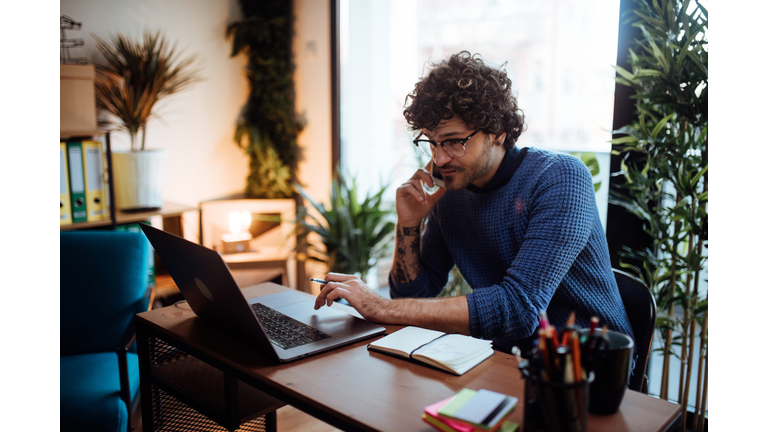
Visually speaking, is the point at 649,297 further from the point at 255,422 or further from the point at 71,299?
the point at 71,299

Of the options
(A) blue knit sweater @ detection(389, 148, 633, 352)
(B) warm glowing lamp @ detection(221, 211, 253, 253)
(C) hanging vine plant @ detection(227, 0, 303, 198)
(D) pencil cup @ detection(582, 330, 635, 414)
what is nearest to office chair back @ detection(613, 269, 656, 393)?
(A) blue knit sweater @ detection(389, 148, 633, 352)

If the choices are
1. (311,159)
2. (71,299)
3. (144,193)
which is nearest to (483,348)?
(71,299)

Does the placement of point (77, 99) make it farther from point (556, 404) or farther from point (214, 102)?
point (556, 404)

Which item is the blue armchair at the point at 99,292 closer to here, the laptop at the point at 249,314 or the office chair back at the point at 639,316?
the laptop at the point at 249,314

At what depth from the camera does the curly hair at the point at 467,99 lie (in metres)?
1.49

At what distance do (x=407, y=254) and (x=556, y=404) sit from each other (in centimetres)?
102

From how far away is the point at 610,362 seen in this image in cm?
81

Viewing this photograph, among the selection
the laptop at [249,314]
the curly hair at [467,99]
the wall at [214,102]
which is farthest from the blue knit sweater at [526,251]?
the wall at [214,102]

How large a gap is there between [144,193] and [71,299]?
856 millimetres

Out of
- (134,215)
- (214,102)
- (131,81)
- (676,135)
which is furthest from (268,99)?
(676,135)

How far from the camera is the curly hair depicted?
4.90ft

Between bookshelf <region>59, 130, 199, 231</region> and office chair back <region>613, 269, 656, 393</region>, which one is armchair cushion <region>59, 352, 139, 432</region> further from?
office chair back <region>613, 269, 656, 393</region>

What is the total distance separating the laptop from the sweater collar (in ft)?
1.92

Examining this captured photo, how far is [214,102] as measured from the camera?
3568mm
